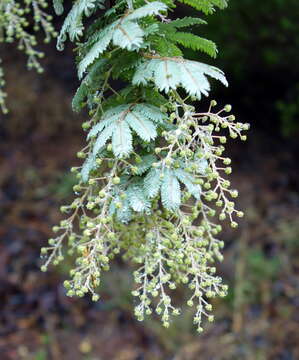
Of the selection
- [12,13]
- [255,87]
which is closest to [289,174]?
[255,87]

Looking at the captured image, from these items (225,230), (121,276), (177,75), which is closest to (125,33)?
(177,75)

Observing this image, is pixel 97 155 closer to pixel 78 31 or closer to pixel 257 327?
pixel 78 31

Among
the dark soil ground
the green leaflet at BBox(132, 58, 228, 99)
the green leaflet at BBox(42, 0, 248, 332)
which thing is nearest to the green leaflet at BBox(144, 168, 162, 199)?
the green leaflet at BBox(42, 0, 248, 332)

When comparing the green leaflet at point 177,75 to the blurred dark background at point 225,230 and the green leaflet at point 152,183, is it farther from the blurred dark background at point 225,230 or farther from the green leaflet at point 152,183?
the blurred dark background at point 225,230

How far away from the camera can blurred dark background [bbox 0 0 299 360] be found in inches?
134

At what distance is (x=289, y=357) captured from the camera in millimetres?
3342

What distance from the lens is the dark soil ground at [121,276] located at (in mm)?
3389

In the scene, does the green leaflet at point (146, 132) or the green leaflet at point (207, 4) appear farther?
the green leaflet at point (207, 4)

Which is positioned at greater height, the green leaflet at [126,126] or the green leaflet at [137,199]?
the green leaflet at [126,126]

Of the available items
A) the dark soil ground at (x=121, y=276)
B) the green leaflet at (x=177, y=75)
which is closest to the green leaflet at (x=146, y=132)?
the green leaflet at (x=177, y=75)

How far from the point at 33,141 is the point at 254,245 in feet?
7.71

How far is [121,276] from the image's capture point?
145 inches

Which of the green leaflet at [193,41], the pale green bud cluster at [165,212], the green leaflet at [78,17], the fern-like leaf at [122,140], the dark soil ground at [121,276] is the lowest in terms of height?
the dark soil ground at [121,276]

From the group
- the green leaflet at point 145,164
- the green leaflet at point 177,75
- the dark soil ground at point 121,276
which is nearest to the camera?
the green leaflet at point 177,75
